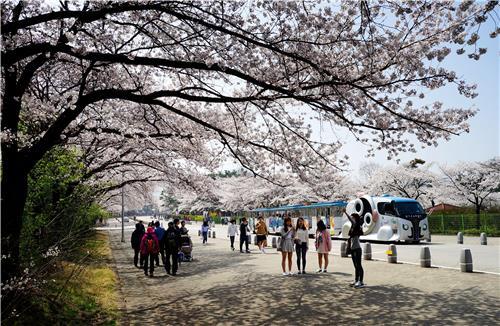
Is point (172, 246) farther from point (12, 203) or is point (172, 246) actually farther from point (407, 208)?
point (407, 208)

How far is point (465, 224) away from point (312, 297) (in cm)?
2825

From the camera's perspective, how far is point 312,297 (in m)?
8.83

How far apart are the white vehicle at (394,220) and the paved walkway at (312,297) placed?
33.7ft

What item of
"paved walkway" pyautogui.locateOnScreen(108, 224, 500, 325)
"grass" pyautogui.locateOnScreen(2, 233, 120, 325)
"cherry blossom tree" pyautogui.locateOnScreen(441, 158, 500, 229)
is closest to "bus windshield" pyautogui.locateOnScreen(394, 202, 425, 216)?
"paved walkway" pyautogui.locateOnScreen(108, 224, 500, 325)

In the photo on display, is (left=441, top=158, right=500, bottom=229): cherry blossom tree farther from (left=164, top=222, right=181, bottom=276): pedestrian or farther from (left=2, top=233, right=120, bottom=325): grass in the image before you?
(left=2, top=233, right=120, bottom=325): grass

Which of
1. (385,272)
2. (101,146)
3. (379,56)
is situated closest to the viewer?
(379,56)

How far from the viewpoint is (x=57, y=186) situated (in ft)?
41.0

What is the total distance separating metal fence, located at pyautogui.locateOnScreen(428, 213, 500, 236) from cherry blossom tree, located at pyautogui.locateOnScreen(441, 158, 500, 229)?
9796mm

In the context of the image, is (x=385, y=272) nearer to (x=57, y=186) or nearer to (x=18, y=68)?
(x=57, y=186)

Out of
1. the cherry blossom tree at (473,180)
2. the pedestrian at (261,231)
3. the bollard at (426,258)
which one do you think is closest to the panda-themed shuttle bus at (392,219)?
the pedestrian at (261,231)

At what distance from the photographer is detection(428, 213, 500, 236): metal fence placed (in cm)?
3005

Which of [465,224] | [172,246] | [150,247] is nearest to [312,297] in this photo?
[172,246]

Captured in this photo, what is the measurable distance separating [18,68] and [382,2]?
323 inches

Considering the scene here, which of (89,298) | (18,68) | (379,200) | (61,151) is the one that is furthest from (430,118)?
(379,200)
